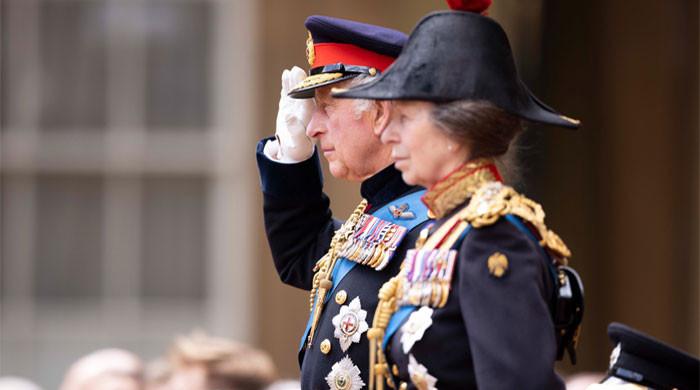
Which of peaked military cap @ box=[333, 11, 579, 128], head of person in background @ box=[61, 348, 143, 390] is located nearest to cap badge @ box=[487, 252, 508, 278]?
peaked military cap @ box=[333, 11, 579, 128]

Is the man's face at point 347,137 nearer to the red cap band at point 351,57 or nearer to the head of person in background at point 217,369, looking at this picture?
the red cap band at point 351,57

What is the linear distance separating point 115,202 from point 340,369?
4341 mm

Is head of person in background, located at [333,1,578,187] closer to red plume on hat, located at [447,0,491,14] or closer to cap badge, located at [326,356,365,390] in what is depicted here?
red plume on hat, located at [447,0,491,14]

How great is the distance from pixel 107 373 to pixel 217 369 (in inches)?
14.9

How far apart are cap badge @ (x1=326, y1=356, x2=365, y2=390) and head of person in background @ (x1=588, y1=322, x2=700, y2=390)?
47cm

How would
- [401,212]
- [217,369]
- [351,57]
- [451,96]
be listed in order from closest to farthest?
[451,96] < [401,212] < [351,57] < [217,369]

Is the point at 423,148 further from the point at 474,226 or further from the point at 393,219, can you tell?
the point at 393,219

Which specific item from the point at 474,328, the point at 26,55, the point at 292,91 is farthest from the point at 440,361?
the point at 26,55

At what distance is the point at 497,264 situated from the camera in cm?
250

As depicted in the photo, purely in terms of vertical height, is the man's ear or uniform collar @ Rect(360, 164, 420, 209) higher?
the man's ear

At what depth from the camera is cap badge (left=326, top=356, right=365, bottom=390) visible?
300 centimetres

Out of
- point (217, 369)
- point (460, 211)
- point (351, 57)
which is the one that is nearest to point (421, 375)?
point (460, 211)

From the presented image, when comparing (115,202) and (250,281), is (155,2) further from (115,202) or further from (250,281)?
(250,281)

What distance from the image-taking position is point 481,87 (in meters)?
2.59
